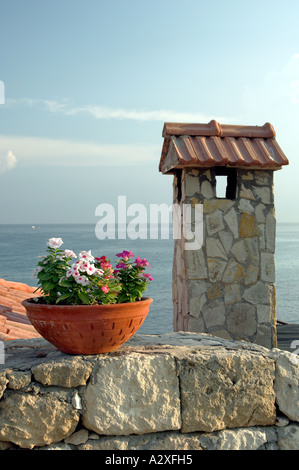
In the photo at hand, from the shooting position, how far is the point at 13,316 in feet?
17.9

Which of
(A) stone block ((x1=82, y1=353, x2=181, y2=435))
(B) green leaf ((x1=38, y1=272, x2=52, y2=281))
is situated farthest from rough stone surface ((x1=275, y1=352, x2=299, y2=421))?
(B) green leaf ((x1=38, y1=272, x2=52, y2=281))

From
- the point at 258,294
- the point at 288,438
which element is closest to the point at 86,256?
the point at 288,438

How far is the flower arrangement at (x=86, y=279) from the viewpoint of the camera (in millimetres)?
2842

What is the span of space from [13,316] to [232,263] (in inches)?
104

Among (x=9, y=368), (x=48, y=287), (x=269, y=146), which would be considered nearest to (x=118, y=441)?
(x=9, y=368)

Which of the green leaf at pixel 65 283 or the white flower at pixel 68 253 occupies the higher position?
the white flower at pixel 68 253

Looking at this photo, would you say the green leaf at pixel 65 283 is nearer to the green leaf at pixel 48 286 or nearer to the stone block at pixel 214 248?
the green leaf at pixel 48 286

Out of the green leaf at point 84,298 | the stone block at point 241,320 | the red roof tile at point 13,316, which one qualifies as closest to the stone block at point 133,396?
the green leaf at point 84,298

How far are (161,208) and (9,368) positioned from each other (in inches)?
131

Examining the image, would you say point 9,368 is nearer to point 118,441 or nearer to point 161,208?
point 118,441

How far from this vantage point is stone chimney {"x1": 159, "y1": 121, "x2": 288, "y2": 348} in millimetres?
5523

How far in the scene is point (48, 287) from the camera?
9.37 ft

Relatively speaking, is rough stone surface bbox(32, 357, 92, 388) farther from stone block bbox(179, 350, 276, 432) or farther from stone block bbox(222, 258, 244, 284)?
stone block bbox(222, 258, 244, 284)

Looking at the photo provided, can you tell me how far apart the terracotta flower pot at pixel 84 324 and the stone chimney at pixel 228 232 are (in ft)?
8.72
